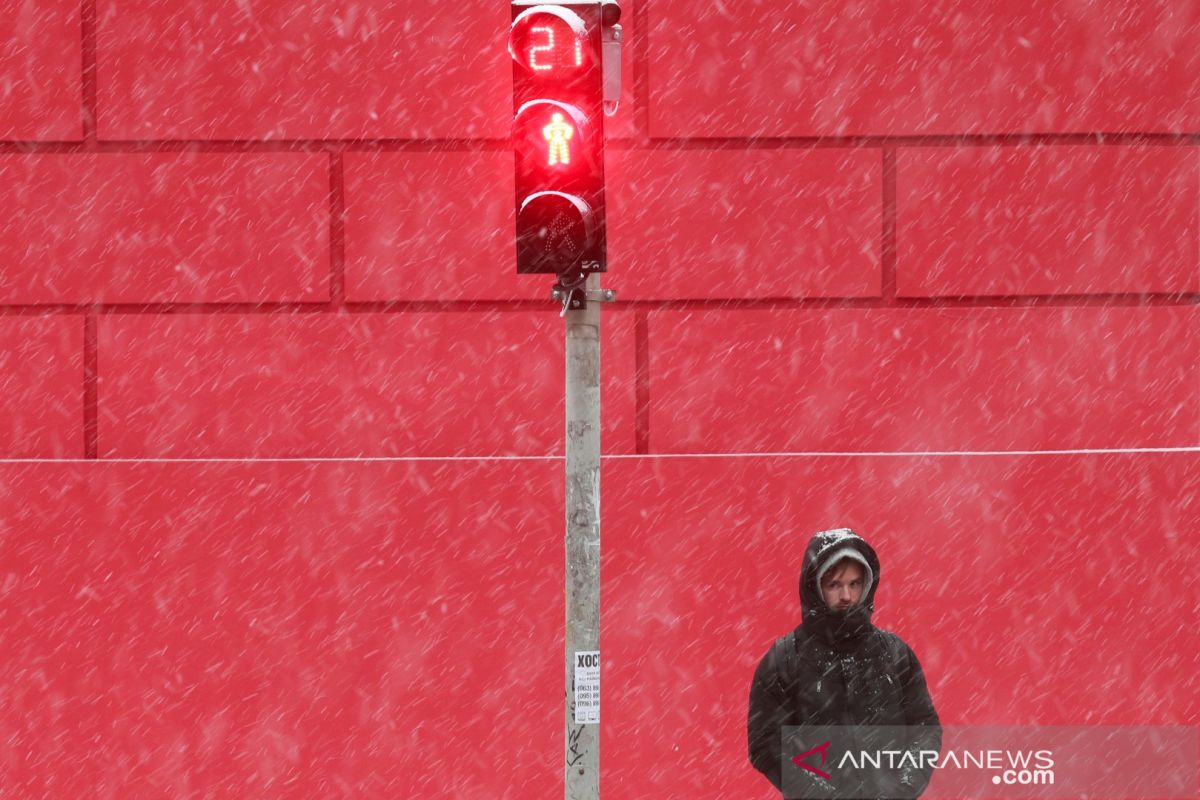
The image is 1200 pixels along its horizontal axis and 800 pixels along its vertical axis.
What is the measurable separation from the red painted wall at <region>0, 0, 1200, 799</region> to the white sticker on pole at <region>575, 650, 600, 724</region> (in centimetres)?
168

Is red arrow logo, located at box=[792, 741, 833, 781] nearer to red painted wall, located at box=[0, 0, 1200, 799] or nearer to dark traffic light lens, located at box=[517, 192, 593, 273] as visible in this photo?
dark traffic light lens, located at box=[517, 192, 593, 273]

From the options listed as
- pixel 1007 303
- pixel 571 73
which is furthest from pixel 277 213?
pixel 1007 303

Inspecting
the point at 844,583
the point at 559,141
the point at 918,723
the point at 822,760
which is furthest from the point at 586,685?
the point at 559,141

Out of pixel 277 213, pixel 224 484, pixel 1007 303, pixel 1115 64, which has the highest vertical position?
pixel 1115 64

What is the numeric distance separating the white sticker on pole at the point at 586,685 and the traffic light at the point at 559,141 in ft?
4.81

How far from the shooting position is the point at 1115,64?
6.79 meters

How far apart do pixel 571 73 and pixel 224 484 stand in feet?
10.0

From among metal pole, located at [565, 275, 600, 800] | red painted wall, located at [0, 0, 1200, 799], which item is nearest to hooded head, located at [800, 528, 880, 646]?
metal pole, located at [565, 275, 600, 800]

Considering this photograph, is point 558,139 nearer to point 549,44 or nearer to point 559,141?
point 559,141

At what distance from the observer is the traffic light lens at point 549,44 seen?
481 cm

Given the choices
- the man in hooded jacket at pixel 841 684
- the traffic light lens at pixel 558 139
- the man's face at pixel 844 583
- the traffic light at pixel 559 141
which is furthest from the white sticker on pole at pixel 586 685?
the traffic light lens at pixel 558 139

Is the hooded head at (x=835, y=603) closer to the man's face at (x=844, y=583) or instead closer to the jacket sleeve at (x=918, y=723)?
the man's face at (x=844, y=583)

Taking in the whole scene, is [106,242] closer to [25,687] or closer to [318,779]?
[25,687]

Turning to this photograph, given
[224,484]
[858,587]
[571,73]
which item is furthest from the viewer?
[224,484]
